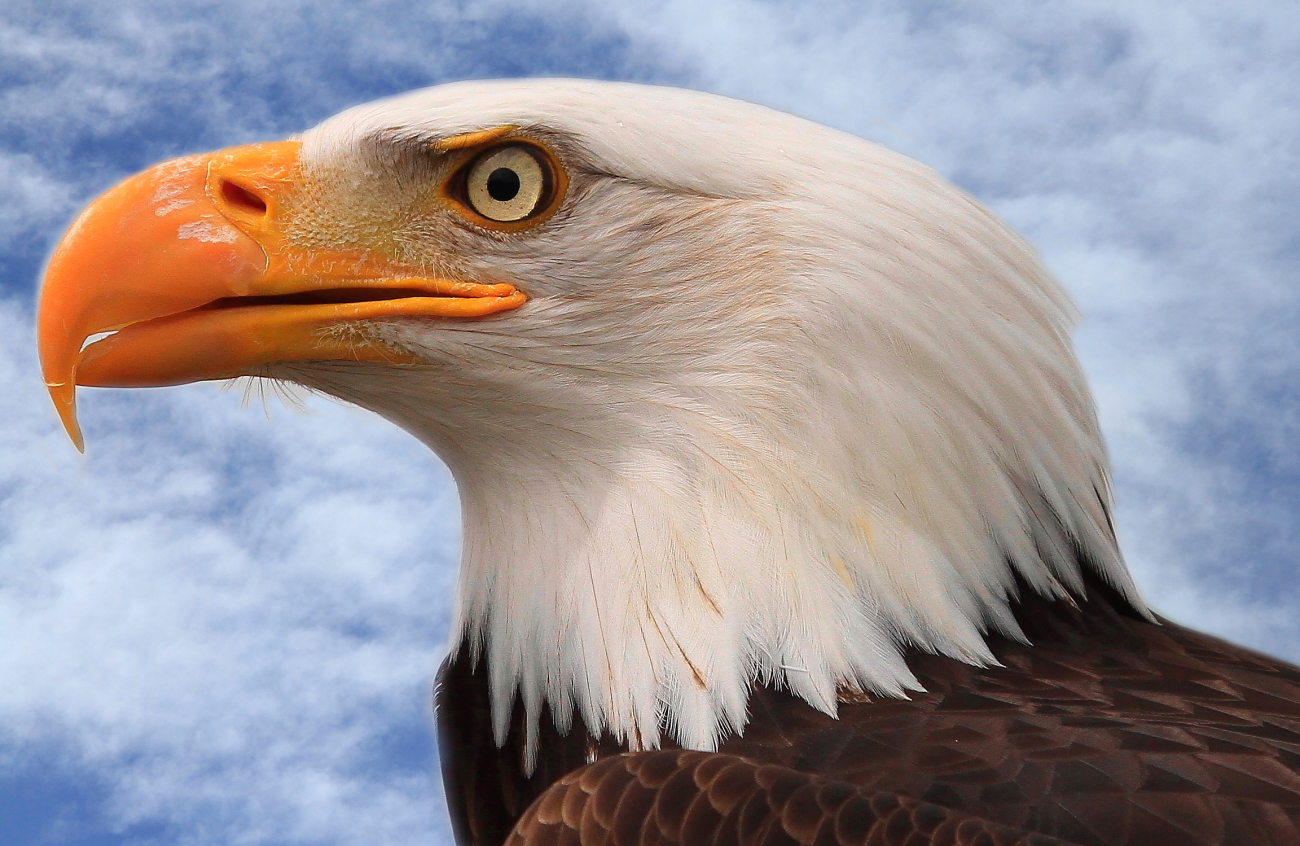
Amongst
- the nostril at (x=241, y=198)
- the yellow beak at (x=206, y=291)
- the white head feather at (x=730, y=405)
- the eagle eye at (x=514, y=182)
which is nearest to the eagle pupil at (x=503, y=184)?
the eagle eye at (x=514, y=182)

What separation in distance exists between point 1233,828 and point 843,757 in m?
0.91

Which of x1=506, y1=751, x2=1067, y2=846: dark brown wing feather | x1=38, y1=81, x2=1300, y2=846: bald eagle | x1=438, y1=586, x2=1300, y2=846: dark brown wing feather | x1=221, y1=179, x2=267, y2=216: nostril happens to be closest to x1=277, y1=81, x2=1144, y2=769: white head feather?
x1=38, y1=81, x2=1300, y2=846: bald eagle

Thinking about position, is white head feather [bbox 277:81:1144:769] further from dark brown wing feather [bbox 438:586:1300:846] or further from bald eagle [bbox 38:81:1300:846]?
dark brown wing feather [bbox 438:586:1300:846]

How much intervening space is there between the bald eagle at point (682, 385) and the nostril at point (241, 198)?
0.01 meters

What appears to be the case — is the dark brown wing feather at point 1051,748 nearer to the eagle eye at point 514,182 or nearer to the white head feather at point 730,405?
the white head feather at point 730,405

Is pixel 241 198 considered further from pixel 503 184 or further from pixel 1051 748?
pixel 1051 748

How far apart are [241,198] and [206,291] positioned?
351mm

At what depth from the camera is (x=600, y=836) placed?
3264mm

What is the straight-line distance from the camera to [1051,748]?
327cm

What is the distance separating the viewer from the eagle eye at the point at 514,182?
4.00 m

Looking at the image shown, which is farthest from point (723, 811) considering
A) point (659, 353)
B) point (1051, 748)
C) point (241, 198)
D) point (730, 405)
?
point (241, 198)

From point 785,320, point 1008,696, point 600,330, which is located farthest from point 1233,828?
point 600,330

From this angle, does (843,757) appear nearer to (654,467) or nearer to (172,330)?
(654,467)

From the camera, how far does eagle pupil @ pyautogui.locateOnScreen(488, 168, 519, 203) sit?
13.2ft
